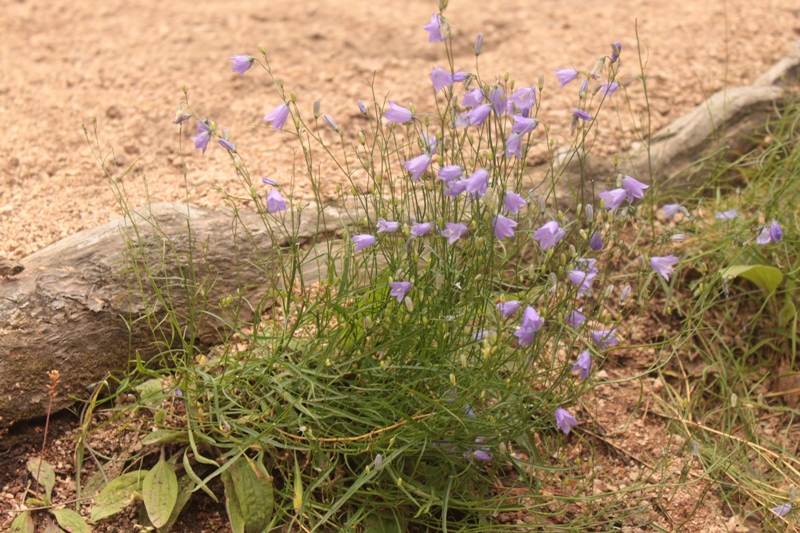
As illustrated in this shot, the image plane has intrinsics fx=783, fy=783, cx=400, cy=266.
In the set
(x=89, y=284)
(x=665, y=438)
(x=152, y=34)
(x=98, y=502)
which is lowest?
(x=665, y=438)

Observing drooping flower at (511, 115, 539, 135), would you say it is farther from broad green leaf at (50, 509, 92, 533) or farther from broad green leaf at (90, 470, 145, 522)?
broad green leaf at (50, 509, 92, 533)

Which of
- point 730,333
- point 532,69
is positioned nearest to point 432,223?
point 730,333

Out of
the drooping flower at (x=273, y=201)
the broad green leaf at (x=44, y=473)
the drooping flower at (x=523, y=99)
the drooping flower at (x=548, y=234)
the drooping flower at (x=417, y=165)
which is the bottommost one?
the broad green leaf at (x=44, y=473)

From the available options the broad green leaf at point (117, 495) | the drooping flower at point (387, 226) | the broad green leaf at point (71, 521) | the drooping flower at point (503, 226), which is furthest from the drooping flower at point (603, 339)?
the broad green leaf at point (71, 521)

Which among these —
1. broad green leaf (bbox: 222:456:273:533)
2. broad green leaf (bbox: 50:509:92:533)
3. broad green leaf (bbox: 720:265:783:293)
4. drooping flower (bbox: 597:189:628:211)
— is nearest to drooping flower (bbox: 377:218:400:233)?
drooping flower (bbox: 597:189:628:211)

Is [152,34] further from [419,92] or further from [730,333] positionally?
[730,333]

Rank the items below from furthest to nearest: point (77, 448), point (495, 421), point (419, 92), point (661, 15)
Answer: point (661, 15)
point (419, 92)
point (77, 448)
point (495, 421)

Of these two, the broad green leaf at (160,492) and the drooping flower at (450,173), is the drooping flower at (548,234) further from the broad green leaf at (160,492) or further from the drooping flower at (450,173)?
the broad green leaf at (160,492)
